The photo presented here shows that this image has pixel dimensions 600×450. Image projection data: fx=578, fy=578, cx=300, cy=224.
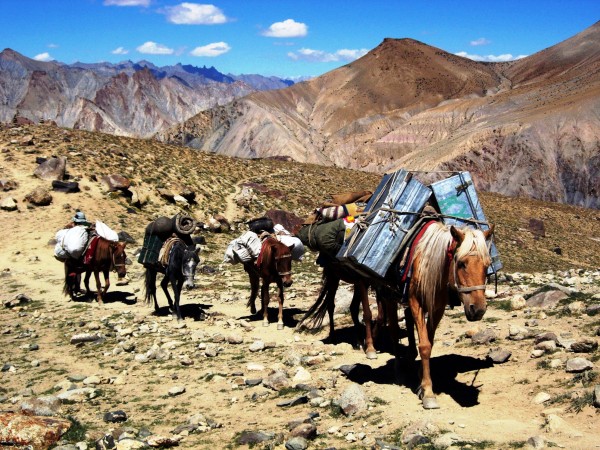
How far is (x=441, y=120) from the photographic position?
4737 inches

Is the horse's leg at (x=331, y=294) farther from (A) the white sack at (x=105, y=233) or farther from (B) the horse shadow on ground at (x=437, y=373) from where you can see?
(A) the white sack at (x=105, y=233)

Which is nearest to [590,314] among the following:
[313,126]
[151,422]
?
[151,422]

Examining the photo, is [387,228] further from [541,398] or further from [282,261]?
[282,261]

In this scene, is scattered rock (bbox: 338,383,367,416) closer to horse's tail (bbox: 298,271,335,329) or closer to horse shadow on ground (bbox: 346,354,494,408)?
horse shadow on ground (bbox: 346,354,494,408)

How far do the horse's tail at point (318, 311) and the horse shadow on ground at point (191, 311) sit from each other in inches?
118

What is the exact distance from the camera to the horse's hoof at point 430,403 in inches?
296

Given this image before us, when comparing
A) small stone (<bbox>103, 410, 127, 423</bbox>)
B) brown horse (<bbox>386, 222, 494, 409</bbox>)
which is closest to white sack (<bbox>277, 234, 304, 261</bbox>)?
brown horse (<bbox>386, 222, 494, 409</bbox>)

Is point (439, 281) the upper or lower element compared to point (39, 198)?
lower

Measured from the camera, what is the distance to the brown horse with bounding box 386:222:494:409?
Answer: 7.13 metres

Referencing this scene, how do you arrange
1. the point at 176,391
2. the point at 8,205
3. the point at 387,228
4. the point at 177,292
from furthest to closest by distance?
the point at 8,205 < the point at 177,292 < the point at 176,391 < the point at 387,228

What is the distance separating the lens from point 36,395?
9.54 meters

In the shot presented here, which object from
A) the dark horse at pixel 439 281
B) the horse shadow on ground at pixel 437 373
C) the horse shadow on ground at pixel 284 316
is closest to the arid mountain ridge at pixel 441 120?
the horse shadow on ground at pixel 284 316

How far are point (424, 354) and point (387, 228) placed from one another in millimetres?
1917

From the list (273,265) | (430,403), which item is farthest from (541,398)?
(273,265)
